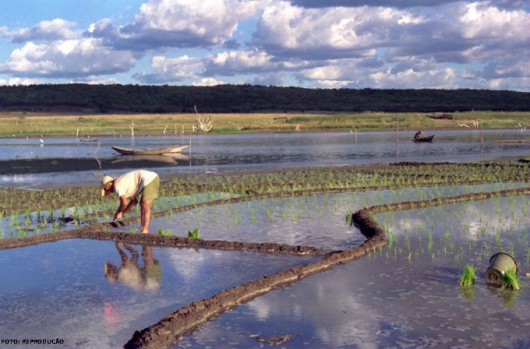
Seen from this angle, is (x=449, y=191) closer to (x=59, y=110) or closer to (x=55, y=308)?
(x=55, y=308)

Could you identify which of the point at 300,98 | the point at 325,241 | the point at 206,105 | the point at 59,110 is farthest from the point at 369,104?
the point at 325,241

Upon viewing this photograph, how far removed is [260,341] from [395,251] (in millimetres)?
4871

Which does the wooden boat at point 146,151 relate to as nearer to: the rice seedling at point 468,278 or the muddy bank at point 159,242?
the muddy bank at point 159,242

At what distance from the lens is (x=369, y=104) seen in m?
127

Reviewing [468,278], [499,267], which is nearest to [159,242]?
[468,278]

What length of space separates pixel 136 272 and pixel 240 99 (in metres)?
123

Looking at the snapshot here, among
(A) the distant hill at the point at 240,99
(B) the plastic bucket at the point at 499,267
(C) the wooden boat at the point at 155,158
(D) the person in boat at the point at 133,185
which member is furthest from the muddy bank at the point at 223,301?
(A) the distant hill at the point at 240,99

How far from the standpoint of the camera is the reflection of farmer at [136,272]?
359 inches

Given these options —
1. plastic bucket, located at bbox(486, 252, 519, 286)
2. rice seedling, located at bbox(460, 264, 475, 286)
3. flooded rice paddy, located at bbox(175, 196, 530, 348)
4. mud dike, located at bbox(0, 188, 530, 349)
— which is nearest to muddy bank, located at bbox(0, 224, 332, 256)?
mud dike, located at bbox(0, 188, 530, 349)

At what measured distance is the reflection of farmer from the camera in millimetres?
9117

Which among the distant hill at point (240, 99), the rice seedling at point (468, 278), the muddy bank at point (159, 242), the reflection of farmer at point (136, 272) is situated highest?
the distant hill at point (240, 99)

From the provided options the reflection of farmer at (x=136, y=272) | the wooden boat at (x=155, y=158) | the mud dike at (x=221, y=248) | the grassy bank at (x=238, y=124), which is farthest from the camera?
the grassy bank at (x=238, y=124)

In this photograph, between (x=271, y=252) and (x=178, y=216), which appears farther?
(x=178, y=216)

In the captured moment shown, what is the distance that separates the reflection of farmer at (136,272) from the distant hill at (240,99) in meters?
107
